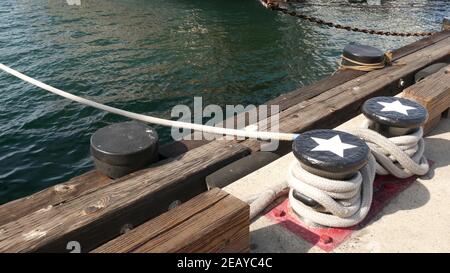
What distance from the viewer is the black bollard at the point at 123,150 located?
3.60 metres

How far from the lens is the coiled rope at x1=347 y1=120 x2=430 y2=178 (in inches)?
136

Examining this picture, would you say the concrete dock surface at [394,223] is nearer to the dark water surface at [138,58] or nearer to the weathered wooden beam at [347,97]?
the weathered wooden beam at [347,97]

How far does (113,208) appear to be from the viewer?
121 inches

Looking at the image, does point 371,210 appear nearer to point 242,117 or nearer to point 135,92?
point 242,117

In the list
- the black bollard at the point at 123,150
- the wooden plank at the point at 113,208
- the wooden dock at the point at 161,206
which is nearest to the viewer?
the wooden dock at the point at 161,206

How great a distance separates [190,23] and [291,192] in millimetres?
16821

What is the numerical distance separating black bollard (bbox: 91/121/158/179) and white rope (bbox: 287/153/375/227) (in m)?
1.43

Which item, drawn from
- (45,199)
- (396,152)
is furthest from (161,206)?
(396,152)

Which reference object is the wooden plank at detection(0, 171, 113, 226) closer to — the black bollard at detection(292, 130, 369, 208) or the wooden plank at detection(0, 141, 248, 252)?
the wooden plank at detection(0, 141, 248, 252)

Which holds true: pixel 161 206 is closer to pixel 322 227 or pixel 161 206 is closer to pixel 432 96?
pixel 322 227

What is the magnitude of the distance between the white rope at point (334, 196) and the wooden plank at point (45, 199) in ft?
5.61

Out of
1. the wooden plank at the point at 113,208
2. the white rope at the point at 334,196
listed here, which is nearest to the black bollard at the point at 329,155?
the white rope at the point at 334,196

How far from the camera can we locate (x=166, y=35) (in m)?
16.4
